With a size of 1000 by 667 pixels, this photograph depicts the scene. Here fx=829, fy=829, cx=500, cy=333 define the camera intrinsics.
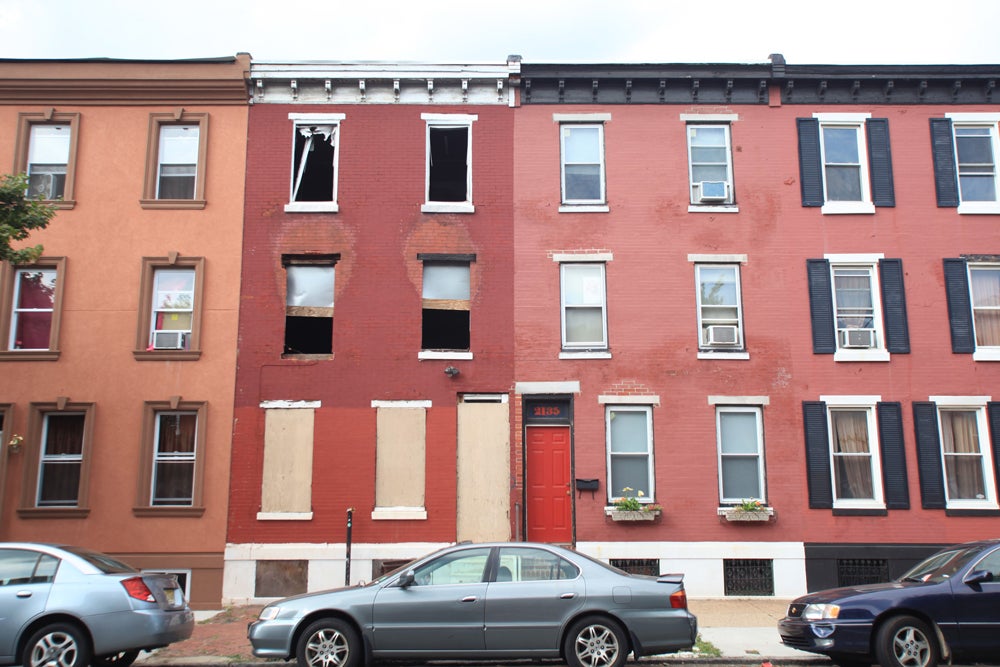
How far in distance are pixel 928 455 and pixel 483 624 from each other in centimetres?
1058

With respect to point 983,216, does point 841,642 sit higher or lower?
lower

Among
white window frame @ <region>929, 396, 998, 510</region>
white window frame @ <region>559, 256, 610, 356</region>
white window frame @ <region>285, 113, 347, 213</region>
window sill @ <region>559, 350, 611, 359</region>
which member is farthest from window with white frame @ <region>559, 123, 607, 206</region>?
white window frame @ <region>929, 396, 998, 510</region>

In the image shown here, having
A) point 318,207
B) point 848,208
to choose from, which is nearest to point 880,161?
point 848,208

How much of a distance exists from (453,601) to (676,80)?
478 inches

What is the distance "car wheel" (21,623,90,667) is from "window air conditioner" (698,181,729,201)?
13087 millimetres

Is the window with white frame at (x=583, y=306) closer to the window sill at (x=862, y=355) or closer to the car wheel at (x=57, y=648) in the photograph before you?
the window sill at (x=862, y=355)

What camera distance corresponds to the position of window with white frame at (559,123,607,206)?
17062mm

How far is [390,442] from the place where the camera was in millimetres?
15898

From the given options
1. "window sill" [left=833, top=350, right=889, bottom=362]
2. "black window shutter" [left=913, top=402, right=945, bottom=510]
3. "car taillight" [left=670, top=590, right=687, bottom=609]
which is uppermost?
"window sill" [left=833, top=350, right=889, bottom=362]

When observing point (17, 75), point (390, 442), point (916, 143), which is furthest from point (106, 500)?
point (916, 143)

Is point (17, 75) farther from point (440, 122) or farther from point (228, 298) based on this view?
point (440, 122)

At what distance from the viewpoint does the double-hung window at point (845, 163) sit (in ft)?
55.1

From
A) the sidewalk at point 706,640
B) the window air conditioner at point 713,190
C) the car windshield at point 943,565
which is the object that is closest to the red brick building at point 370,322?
the sidewalk at point 706,640

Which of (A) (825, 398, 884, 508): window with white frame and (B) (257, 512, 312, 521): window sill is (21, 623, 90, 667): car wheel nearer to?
(B) (257, 512, 312, 521): window sill
